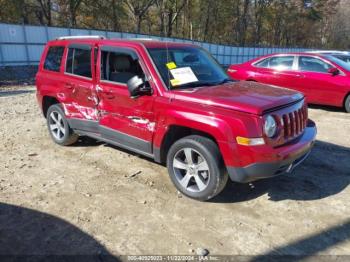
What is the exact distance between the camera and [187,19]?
44.2 m

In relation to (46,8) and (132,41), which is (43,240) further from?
(46,8)

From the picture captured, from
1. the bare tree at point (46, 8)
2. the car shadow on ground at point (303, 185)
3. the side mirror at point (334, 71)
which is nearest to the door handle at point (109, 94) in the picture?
the car shadow on ground at point (303, 185)

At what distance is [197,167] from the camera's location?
3.93 m

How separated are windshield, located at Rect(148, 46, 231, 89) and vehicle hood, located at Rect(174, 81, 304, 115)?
19 cm

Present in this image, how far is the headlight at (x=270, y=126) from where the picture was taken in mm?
3488

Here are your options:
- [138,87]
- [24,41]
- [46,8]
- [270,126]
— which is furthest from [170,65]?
[46,8]

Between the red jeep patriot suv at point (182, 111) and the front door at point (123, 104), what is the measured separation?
1cm

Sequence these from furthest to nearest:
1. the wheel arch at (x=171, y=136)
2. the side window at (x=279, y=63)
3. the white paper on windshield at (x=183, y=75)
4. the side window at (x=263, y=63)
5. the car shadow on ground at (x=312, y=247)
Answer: the side window at (x=263, y=63) < the side window at (x=279, y=63) < the white paper on windshield at (x=183, y=75) < the wheel arch at (x=171, y=136) < the car shadow on ground at (x=312, y=247)

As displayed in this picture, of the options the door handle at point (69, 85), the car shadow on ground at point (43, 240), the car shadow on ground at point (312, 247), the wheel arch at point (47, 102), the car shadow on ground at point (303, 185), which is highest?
the door handle at point (69, 85)

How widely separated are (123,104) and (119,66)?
563mm

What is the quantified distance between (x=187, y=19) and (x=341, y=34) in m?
46.3

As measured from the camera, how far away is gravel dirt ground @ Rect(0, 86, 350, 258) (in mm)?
3150

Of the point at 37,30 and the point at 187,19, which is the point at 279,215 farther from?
the point at 187,19

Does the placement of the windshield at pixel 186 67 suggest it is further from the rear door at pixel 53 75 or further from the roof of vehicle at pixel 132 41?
the rear door at pixel 53 75
